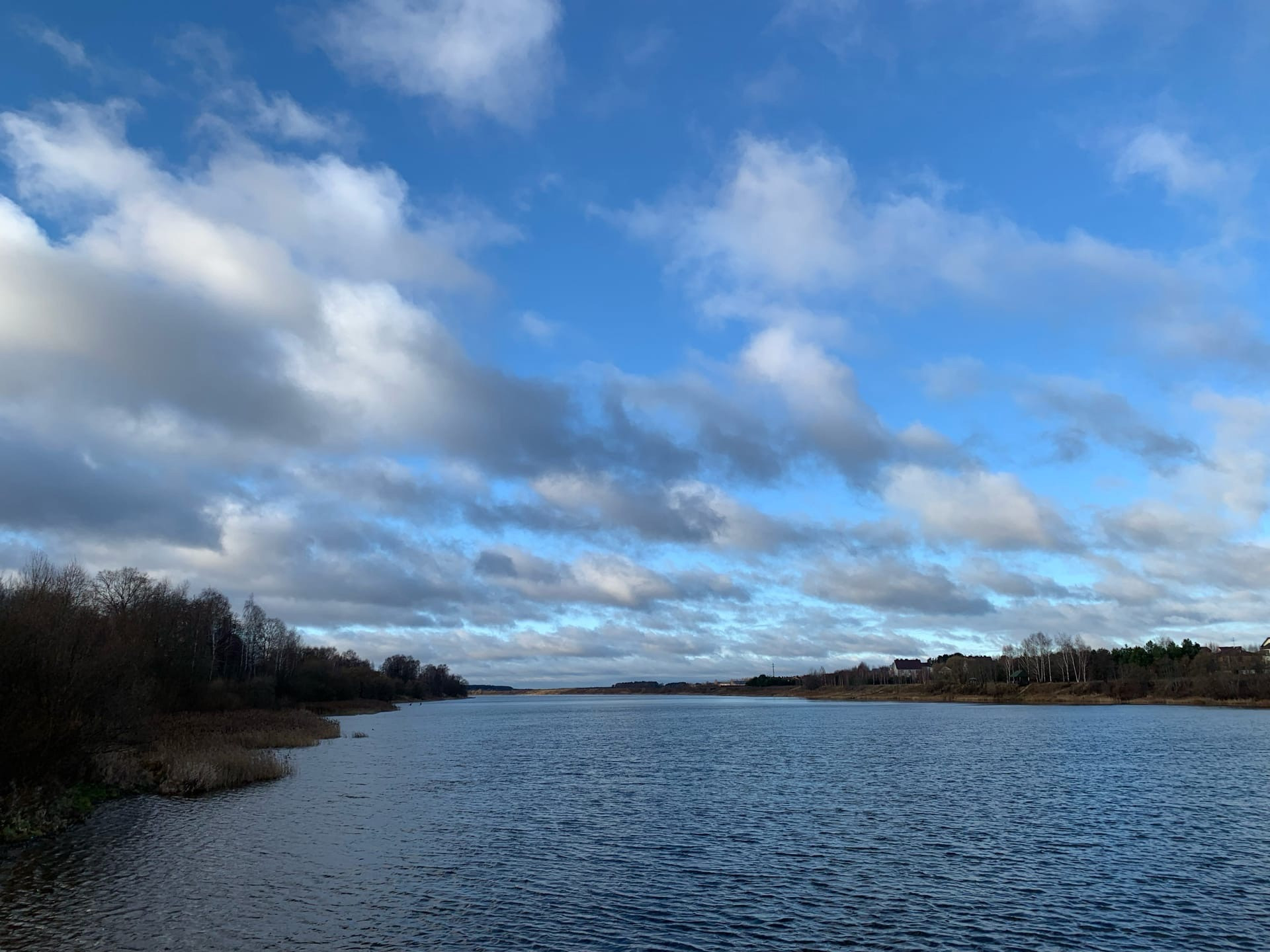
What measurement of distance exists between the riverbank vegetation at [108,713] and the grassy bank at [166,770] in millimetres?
74

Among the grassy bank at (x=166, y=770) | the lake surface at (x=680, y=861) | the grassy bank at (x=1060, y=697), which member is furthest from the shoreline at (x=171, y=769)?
the grassy bank at (x=1060, y=697)

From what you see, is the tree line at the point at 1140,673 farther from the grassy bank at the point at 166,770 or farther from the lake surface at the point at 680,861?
the grassy bank at the point at 166,770

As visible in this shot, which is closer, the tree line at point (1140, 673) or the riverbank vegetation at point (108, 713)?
the riverbank vegetation at point (108, 713)

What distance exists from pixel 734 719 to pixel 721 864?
87.0 m

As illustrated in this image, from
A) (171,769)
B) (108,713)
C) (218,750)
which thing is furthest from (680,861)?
(218,750)

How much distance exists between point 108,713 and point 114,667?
2230mm

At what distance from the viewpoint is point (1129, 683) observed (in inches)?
6043

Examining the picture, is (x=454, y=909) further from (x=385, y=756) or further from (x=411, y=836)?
(x=385, y=756)

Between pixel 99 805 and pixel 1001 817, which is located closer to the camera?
pixel 1001 817

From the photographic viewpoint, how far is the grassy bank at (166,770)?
29.7 meters

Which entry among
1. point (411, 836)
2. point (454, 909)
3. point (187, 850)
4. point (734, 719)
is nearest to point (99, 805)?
point (187, 850)

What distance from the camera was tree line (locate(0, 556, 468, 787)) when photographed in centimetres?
3038

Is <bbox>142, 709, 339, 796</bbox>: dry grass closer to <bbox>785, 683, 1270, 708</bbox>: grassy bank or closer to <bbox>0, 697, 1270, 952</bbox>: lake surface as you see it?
<bbox>0, 697, 1270, 952</bbox>: lake surface

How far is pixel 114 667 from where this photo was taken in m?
36.8
